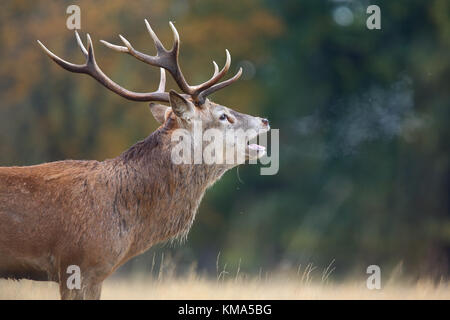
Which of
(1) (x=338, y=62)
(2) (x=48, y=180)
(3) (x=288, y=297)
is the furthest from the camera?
(1) (x=338, y=62)

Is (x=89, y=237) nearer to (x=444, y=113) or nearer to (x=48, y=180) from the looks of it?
(x=48, y=180)

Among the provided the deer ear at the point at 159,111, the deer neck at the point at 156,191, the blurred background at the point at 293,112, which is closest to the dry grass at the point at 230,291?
the deer neck at the point at 156,191

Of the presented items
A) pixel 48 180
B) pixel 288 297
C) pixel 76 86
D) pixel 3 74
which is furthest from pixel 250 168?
Result: pixel 48 180

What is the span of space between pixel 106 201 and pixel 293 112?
10401 mm

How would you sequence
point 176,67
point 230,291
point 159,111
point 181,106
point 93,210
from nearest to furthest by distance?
point 93,210 < point 181,106 < point 176,67 < point 159,111 < point 230,291

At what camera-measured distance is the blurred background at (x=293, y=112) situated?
46.2 ft

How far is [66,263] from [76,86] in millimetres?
9676

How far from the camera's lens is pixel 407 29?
15.1 meters

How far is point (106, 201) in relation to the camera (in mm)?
5809

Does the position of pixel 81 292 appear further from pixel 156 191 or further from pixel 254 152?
pixel 254 152

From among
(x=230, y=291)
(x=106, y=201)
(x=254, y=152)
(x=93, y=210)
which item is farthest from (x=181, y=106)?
(x=230, y=291)

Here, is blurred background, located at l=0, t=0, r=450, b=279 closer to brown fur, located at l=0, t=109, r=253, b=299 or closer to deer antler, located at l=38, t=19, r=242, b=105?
deer antler, located at l=38, t=19, r=242, b=105

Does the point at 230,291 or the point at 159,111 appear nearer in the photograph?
the point at 159,111

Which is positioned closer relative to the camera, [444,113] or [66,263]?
[66,263]
